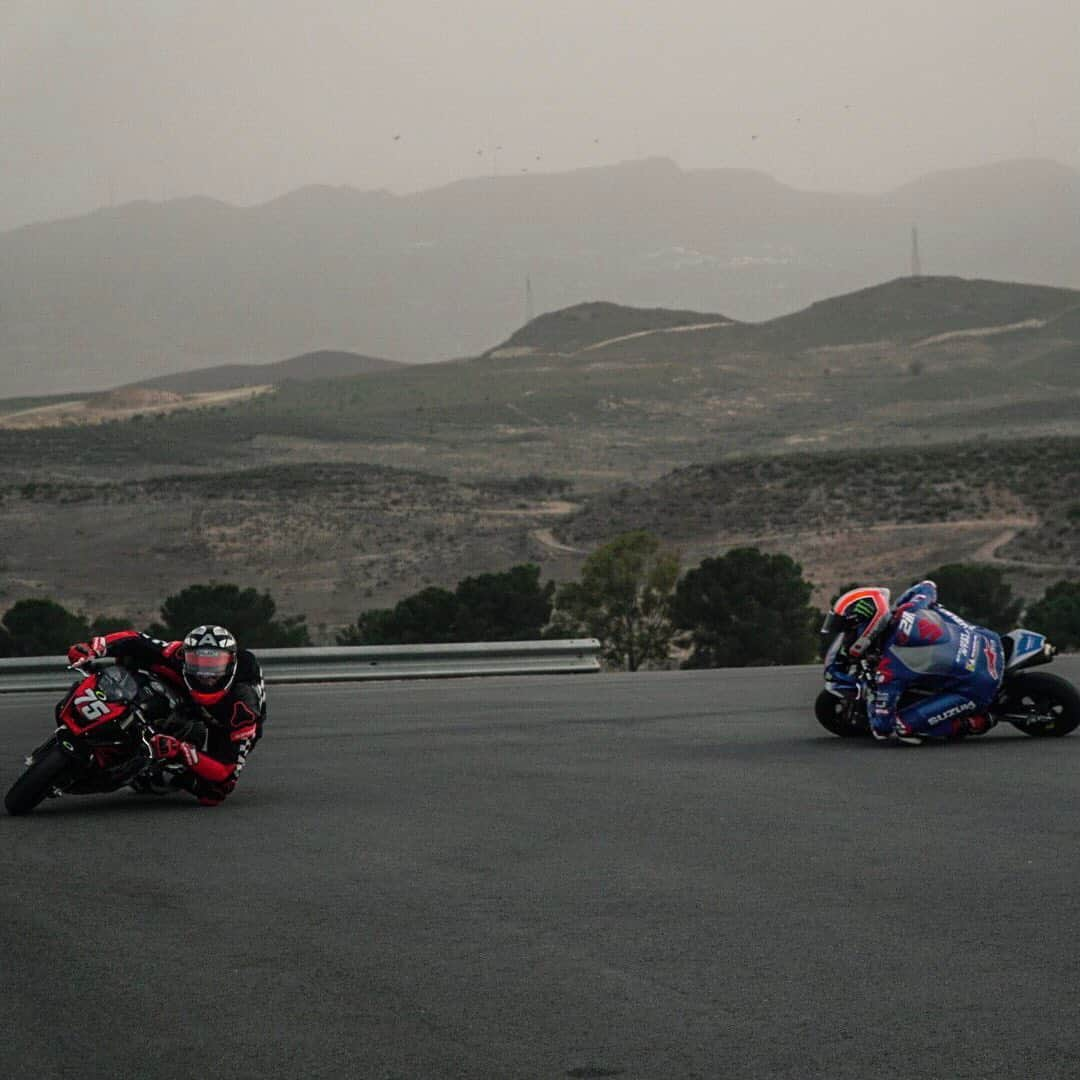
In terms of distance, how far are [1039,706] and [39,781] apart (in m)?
7.43

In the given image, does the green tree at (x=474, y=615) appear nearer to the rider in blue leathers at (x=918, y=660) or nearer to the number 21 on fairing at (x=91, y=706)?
the rider in blue leathers at (x=918, y=660)

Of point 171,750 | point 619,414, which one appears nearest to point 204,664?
point 171,750

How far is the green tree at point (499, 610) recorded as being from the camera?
144ft

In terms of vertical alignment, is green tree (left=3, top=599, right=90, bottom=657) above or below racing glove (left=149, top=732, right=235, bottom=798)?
below

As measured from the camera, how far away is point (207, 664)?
12.5 m

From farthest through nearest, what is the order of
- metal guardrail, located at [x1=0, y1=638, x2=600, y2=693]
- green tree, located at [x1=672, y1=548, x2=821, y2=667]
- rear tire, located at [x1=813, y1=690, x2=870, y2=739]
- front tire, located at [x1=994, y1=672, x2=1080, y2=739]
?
green tree, located at [x1=672, y1=548, x2=821, y2=667], metal guardrail, located at [x1=0, y1=638, x2=600, y2=693], rear tire, located at [x1=813, y1=690, x2=870, y2=739], front tire, located at [x1=994, y1=672, x2=1080, y2=739]

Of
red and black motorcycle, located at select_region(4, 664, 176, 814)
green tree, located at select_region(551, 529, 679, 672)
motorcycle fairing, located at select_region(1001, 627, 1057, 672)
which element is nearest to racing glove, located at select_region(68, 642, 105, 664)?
red and black motorcycle, located at select_region(4, 664, 176, 814)

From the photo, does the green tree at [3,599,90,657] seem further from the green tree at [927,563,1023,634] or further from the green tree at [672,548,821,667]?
the green tree at [927,563,1023,634]

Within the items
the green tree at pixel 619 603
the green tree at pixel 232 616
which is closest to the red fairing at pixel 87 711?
the green tree at pixel 232 616

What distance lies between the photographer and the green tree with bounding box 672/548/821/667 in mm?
42250

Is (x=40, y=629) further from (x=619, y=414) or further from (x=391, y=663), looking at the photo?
(x=619, y=414)

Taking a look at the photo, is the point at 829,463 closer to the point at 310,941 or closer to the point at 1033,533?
the point at 1033,533

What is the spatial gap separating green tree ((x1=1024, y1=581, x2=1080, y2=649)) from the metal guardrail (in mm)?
14578

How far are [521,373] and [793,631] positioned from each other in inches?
5823
